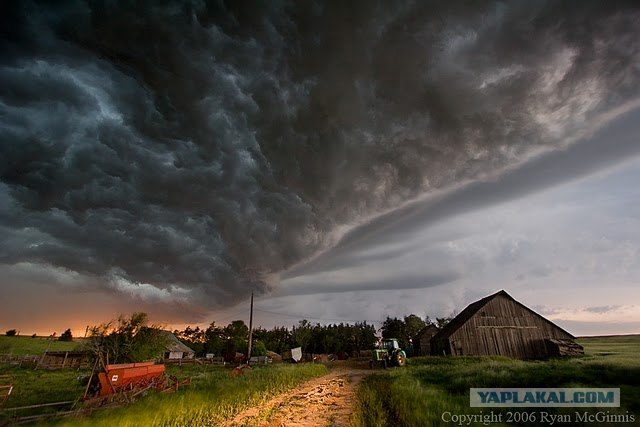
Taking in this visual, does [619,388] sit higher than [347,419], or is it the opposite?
[619,388]

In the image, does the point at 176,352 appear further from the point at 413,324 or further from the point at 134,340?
the point at 413,324

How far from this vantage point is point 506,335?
118ft

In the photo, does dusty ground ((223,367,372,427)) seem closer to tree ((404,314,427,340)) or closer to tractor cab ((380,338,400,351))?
tractor cab ((380,338,400,351))

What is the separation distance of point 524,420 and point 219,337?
342 feet

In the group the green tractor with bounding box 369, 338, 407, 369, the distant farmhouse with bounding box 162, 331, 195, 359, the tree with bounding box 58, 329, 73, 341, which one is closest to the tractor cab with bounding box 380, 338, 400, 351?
the green tractor with bounding box 369, 338, 407, 369

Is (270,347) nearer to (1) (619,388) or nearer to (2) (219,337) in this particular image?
(2) (219,337)

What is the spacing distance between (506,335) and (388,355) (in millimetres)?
14293

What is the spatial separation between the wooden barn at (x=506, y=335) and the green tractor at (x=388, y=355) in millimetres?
6204

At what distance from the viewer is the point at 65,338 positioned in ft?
387

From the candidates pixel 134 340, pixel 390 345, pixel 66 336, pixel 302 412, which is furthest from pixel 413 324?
pixel 66 336

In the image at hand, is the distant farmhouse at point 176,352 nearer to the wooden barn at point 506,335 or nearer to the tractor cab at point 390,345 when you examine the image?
the tractor cab at point 390,345

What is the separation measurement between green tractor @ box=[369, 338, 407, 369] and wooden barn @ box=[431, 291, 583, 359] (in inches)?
244

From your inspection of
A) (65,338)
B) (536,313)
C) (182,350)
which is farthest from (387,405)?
(65,338)

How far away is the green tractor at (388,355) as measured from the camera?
33.1 metres
